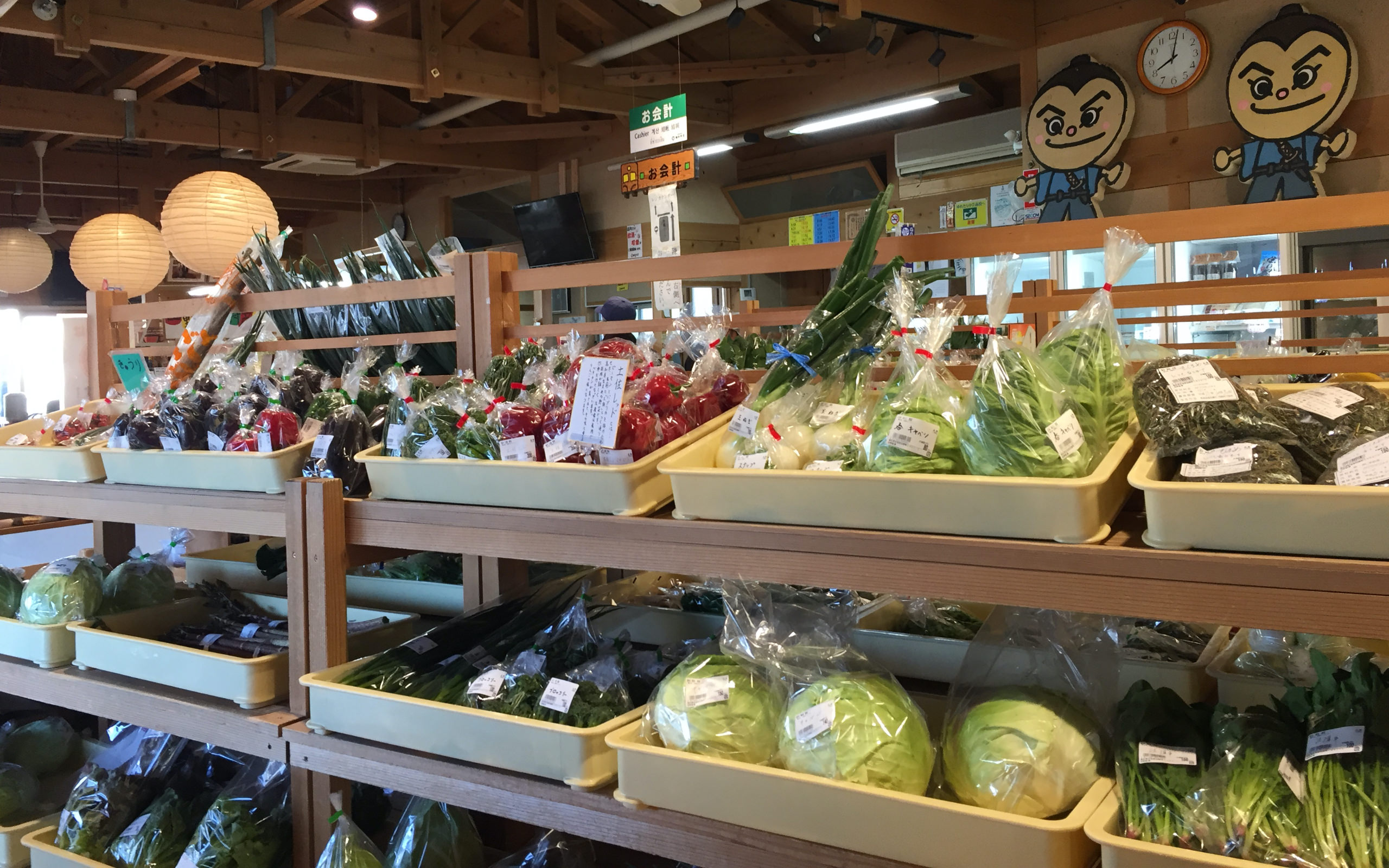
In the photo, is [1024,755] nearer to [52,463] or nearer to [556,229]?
[52,463]

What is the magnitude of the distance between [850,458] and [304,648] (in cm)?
108

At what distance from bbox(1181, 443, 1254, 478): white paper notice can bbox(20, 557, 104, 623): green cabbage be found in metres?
2.19

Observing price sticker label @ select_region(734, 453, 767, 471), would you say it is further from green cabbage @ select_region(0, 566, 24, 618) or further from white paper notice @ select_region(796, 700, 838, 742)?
green cabbage @ select_region(0, 566, 24, 618)

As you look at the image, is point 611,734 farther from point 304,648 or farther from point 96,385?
point 96,385

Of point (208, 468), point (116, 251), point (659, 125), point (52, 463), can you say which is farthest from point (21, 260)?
point (208, 468)

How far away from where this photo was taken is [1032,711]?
1.18m

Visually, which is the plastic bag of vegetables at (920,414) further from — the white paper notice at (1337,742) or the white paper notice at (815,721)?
the white paper notice at (1337,742)

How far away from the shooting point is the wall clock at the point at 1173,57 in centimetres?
508

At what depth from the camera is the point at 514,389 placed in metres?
1.71

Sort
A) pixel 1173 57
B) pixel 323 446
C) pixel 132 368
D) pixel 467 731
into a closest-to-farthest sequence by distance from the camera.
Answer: pixel 467 731 < pixel 323 446 < pixel 132 368 < pixel 1173 57

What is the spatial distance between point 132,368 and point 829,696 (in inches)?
92.3

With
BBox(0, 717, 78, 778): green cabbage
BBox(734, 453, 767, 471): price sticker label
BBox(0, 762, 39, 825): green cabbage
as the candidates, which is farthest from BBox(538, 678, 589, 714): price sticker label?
BBox(0, 717, 78, 778): green cabbage

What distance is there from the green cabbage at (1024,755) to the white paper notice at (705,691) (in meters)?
0.29

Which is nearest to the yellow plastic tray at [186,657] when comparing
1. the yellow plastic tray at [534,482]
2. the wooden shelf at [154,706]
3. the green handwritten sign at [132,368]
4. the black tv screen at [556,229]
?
the wooden shelf at [154,706]
